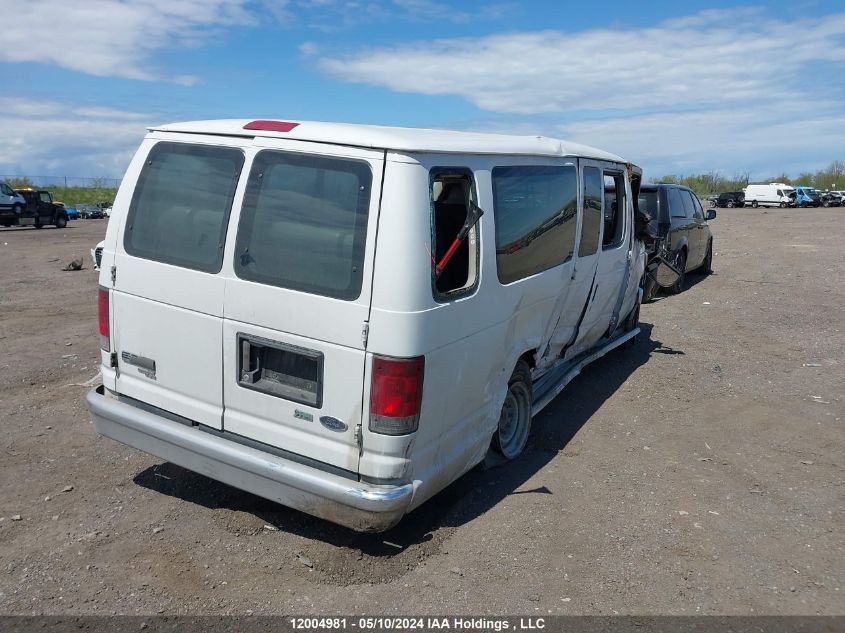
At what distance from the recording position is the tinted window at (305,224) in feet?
11.5

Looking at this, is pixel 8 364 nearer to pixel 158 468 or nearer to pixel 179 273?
pixel 158 468

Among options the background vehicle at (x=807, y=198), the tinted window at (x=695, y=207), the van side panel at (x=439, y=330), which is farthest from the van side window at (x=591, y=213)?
the background vehicle at (x=807, y=198)

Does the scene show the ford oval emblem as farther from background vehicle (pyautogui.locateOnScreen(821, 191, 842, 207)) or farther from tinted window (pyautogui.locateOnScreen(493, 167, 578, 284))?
background vehicle (pyautogui.locateOnScreen(821, 191, 842, 207))

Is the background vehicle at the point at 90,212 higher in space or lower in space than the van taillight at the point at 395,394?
lower

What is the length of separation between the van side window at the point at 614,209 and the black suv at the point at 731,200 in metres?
55.3

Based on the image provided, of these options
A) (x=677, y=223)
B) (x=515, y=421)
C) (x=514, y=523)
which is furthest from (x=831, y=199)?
(x=514, y=523)

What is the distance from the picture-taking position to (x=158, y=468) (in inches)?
192

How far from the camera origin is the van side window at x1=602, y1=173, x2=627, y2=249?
6.71 metres

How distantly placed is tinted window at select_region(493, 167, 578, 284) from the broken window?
10.2 inches

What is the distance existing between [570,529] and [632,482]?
3.07ft

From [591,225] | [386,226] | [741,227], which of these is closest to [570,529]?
[386,226]

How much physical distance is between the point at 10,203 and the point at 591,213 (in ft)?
A: 102

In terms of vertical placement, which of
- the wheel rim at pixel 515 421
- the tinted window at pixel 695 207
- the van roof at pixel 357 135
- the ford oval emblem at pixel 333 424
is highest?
the van roof at pixel 357 135

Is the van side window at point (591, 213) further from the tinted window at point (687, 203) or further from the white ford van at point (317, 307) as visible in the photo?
the tinted window at point (687, 203)
